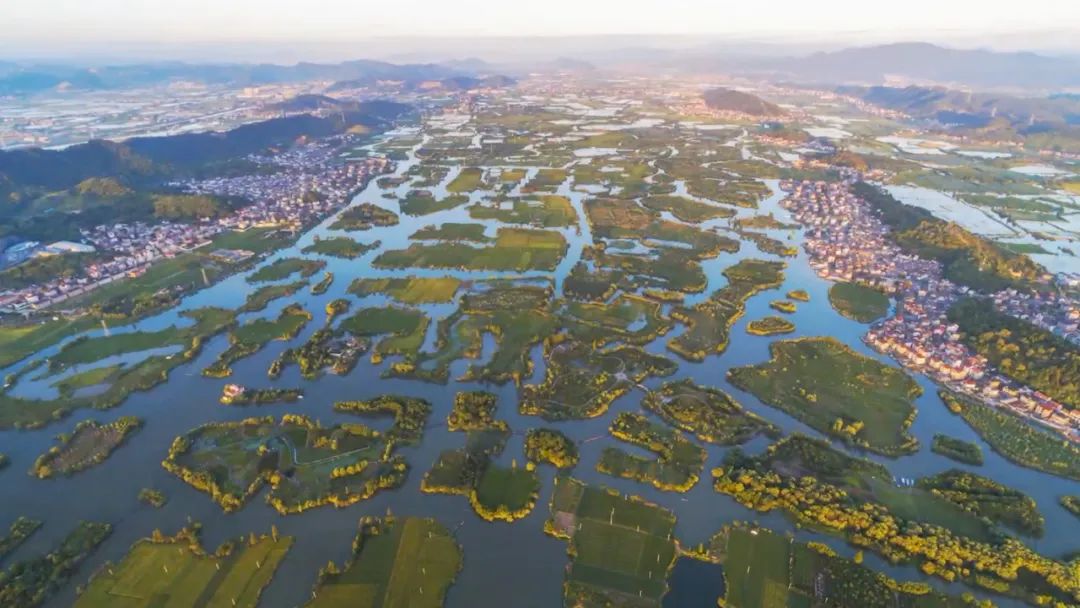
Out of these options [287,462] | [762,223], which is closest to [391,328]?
[287,462]

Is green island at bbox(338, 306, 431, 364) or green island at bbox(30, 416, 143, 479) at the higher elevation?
green island at bbox(338, 306, 431, 364)

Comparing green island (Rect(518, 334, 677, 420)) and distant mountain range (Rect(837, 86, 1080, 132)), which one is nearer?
green island (Rect(518, 334, 677, 420))

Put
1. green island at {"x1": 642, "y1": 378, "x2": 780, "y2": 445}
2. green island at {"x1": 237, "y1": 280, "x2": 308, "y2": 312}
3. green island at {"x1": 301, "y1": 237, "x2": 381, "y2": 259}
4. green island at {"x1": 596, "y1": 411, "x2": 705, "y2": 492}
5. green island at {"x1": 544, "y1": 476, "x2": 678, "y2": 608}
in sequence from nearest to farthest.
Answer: green island at {"x1": 544, "y1": 476, "x2": 678, "y2": 608} < green island at {"x1": 596, "y1": 411, "x2": 705, "y2": 492} < green island at {"x1": 642, "y1": 378, "x2": 780, "y2": 445} < green island at {"x1": 237, "y1": 280, "x2": 308, "y2": 312} < green island at {"x1": 301, "y1": 237, "x2": 381, "y2": 259}

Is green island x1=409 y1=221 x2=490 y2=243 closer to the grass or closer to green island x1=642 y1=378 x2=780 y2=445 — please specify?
green island x1=642 y1=378 x2=780 y2=445

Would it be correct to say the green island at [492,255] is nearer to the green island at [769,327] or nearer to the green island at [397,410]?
the green island at [769,327]

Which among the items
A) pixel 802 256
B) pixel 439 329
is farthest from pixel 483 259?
pixel 802 256

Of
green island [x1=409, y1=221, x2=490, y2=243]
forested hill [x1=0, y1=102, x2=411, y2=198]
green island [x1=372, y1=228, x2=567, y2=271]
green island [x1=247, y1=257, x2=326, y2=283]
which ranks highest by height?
forested hill [x1=0, y1=102, x2=411, y2=198]

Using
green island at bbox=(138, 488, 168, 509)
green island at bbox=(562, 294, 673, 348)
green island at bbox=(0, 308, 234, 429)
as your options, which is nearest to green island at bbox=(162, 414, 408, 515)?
green island at bbox=(138, 488, 168, 509)

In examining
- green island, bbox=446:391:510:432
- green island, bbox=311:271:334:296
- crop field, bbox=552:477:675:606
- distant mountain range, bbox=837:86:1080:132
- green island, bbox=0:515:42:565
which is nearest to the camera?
crop field, bbox=552:477:675:606
